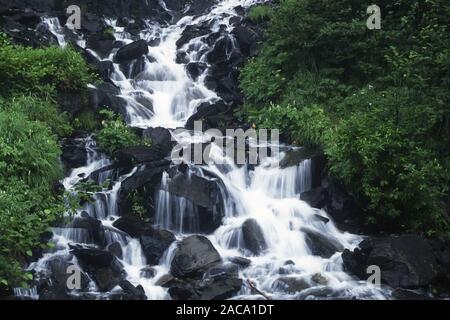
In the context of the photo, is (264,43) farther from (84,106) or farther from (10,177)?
(10,177)

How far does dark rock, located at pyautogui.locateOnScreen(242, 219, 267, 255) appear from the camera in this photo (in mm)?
10117

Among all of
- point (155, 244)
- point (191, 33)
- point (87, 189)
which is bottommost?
point (155, 244)

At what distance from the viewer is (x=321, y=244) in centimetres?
1018

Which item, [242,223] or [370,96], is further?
[370,96]

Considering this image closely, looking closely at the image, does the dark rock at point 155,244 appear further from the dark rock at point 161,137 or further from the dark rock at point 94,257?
the dark rock at point 161,137

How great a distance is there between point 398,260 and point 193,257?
3.73m

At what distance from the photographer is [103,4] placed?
20.9 m

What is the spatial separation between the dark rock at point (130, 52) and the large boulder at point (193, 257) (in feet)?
29.6

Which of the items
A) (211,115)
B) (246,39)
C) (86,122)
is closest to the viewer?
(86,122)

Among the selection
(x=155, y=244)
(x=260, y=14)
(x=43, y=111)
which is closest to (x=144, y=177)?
(x=155, y=244)

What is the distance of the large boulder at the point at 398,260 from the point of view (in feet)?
29.2

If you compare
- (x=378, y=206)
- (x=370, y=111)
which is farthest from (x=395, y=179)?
(x=370, y=111)

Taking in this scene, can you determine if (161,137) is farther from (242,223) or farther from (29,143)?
(242,223)

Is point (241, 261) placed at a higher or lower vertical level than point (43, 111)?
lower
